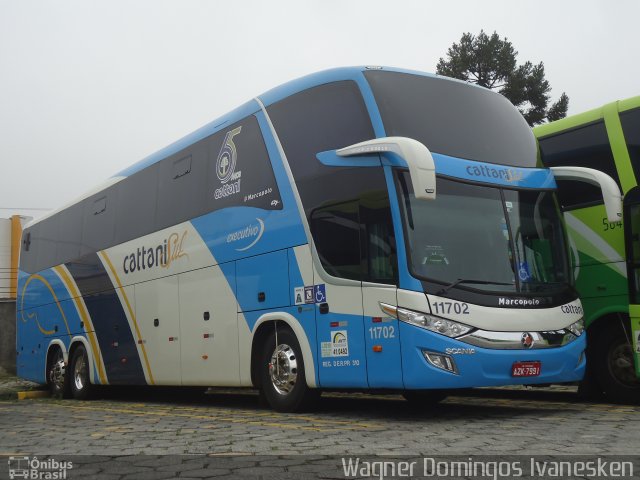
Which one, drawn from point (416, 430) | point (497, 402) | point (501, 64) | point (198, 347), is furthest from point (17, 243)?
point (416, 430)

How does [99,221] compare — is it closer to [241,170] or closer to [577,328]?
[241,170]

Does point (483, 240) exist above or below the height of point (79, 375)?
above

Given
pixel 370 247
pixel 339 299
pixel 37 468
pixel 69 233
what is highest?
pixel 69 233

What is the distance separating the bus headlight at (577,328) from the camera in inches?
349

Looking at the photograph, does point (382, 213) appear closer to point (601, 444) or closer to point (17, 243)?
point (601, 444)

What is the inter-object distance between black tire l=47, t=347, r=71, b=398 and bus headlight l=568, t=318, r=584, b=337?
11439 millimetres

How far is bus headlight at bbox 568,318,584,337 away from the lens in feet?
29.1

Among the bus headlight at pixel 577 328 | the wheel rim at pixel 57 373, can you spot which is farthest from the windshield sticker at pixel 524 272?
the wheel rim at pixel 57 373

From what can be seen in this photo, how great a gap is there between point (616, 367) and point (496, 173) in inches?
123

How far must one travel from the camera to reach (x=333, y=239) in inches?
357

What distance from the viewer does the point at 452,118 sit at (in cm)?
928

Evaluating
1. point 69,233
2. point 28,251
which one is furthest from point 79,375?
point 28,251

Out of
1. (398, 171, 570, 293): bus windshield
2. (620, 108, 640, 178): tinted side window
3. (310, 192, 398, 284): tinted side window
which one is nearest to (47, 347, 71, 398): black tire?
(310, 192, 398, 284): tinted side window

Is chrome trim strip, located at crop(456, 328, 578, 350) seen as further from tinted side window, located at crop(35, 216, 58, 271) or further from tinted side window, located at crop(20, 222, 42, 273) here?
tinted side window, located at crop(20, 222, 42, 273)
